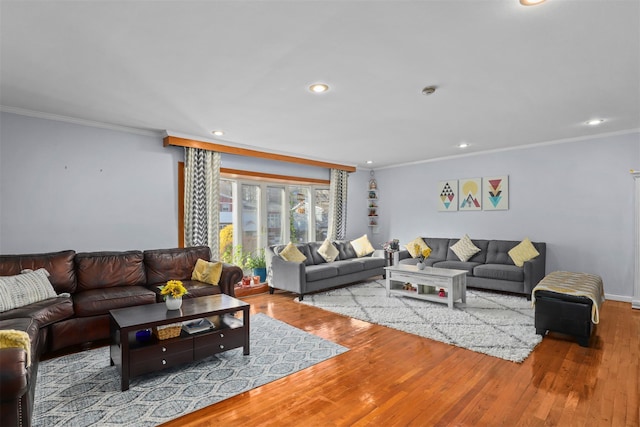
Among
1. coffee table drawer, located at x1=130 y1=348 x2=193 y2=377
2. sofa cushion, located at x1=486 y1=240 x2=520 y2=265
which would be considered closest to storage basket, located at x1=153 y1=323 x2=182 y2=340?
coffee table drawer, located at x1=130 y1=348 x2=193 y2=377

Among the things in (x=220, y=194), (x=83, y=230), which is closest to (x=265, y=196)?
(x=220, y=194)

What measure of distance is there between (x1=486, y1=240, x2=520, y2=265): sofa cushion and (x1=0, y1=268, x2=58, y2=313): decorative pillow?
6.30 meters

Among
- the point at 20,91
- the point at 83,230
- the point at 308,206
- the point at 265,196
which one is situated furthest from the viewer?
the point at 308,206

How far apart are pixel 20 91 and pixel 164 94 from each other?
1400 mm

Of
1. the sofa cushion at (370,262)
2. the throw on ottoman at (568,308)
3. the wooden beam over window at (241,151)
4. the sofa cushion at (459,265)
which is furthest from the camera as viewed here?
the sofa cushion at (370,262)

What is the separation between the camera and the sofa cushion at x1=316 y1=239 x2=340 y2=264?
6.12 meters

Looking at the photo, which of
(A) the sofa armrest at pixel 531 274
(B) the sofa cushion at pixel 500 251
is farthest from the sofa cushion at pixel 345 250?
(A) the sofa armrest at pixel 531 274

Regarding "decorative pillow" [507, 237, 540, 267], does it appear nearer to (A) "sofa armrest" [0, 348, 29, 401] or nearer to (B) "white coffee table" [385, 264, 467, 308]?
(B) "white coffee table" [385, 264, 467, 308]

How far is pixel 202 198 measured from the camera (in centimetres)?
516

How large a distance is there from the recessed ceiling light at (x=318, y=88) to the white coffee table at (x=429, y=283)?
3.02 m

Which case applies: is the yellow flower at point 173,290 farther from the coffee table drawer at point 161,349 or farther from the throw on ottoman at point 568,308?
the throw on ottoman at point 568,308

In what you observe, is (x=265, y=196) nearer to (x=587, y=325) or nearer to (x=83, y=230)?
(x=83, y=230)

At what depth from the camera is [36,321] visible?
281 cm

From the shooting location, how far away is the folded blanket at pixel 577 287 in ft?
10.8
